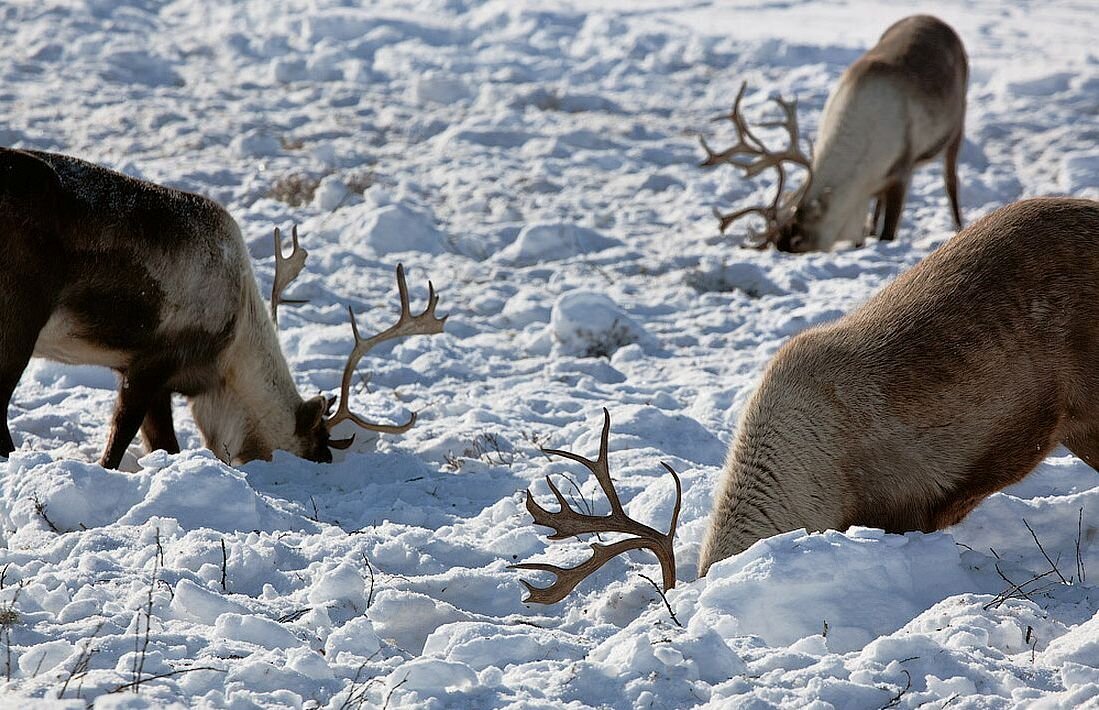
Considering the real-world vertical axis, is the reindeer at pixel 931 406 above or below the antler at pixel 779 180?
above

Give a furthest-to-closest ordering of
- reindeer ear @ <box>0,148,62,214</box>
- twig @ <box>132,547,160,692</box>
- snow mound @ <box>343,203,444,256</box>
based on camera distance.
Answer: snow mound @ <box>343,203,444,256</box> < reindeer ear @ <box>0,148,62,214</box> < twig @ <box>132,547,160,692</box>

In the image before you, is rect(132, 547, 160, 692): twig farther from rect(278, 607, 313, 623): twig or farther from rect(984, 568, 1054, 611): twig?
rect(984, 568, 1054, 611): twig

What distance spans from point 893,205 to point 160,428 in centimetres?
665

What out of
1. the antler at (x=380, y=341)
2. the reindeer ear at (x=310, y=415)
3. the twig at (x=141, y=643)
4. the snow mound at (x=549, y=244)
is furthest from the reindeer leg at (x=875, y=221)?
the twig at (x=141, y=643)

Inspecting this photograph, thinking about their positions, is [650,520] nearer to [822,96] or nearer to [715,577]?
[715,577]

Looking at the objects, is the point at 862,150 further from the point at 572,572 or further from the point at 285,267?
the point at 572,572

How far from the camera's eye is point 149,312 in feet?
17.7

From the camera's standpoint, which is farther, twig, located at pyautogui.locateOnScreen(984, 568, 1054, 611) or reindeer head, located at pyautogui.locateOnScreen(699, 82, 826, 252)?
reindeer head, located at pyautogui.locateOnScreen(699, 82, 826, 252)

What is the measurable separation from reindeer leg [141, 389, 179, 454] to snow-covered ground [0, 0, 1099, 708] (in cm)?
15

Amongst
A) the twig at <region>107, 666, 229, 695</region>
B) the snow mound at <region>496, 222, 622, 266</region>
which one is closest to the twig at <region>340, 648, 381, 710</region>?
the twig at <region>107, 666, 229, 695</region>

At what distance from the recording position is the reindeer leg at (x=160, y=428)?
18.7ft

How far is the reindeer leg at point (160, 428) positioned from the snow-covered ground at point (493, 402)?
0.15 meters

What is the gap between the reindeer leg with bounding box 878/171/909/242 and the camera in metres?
10.1

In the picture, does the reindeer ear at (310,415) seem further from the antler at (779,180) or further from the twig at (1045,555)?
the antler at (779,180)
